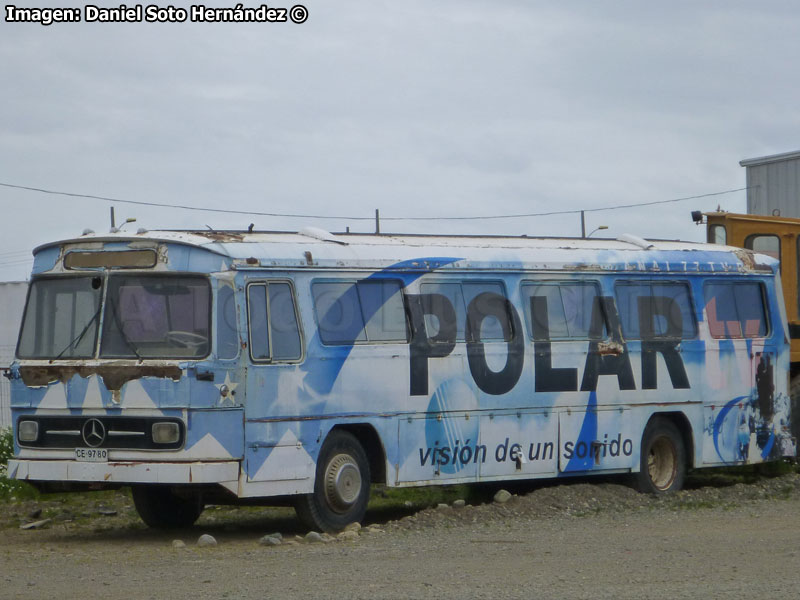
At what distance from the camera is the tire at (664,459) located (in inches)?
635

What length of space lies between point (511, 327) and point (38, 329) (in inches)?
188

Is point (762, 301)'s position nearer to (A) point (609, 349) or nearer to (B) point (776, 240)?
(B) point (776, 240)

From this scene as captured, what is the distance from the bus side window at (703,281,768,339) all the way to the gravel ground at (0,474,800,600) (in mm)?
2003

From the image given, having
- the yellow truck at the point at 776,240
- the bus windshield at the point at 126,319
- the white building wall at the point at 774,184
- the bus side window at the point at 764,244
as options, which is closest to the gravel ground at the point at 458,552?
the bus windshield at the point at 126,319

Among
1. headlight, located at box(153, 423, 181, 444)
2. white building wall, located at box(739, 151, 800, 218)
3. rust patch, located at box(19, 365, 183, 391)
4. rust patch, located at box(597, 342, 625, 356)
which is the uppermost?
white building wall, located at box(739, 151, 800, 218)

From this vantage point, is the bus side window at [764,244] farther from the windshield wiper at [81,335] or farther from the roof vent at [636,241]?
the windshield wiper at [81,335]

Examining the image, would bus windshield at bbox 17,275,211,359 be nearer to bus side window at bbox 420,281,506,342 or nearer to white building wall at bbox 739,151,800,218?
bus side window at bbox 420,281,506,342

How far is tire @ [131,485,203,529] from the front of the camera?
45.4 feet

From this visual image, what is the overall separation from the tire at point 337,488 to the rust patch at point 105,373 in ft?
5.57

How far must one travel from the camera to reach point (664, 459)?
1638cm

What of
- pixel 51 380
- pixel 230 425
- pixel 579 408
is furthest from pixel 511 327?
pixel 51 380

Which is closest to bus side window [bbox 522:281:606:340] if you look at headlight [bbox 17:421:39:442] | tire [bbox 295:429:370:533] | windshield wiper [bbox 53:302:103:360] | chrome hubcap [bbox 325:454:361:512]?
tire [bbox 295:429:370:533]

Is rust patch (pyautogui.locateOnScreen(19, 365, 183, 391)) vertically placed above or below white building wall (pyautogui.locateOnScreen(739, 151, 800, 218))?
below

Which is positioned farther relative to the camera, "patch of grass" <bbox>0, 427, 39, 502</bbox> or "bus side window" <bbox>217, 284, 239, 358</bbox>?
"patch of grass" <bbox>0, 427, 39, 502</bbox>
